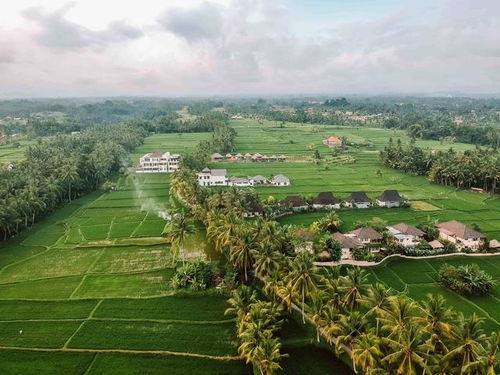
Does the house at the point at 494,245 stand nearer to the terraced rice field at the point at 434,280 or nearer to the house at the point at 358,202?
the terraced rice field at the point at 434,280

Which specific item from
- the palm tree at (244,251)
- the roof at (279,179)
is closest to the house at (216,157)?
the roof at (279,179)

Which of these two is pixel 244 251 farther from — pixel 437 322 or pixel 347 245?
pixel 437 322

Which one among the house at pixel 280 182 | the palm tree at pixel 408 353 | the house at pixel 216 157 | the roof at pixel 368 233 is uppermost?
the palm tree at pixel 408 353

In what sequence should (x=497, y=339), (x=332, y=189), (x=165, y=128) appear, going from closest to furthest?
(x=497, y=339) < (x=332, y=189) < (x=165, y=128)

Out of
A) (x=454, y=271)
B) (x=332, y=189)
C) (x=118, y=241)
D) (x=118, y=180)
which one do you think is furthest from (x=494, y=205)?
(x=118, y=180)

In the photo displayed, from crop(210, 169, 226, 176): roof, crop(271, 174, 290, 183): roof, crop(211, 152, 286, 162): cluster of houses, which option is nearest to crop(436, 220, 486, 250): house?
crop(271, 174, 290, 183): roof

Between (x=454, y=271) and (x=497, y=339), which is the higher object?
(x=497, y=339)

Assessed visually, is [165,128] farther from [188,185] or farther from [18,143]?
[188,185]
